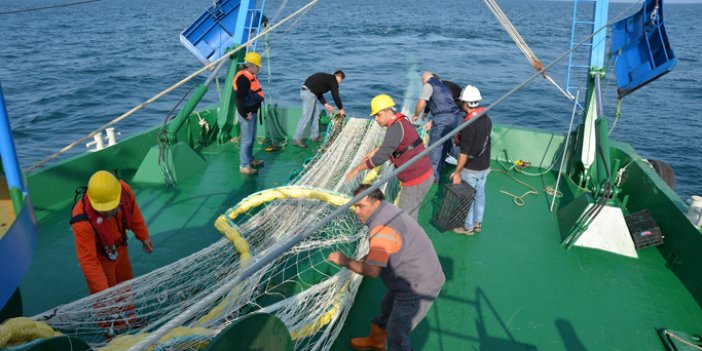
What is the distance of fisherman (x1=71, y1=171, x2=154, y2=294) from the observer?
9.98 ft

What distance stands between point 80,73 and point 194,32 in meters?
17.4

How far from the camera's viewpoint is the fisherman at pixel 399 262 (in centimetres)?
285

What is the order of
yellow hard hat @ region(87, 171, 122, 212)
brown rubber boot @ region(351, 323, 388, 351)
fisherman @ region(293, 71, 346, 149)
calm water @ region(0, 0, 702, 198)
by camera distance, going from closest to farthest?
yellow hard hat @ region(87, 171, 122, 212)
brown rubber boot @ region(351, 323, 388, 351)
fisherman @ region(293, 71, 346, 149)
calm water @ region(0, 0, 702, 198)

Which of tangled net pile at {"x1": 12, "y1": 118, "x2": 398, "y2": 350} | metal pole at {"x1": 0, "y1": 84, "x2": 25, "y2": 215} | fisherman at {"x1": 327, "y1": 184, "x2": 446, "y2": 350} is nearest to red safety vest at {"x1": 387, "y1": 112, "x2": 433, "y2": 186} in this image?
tangled net pile at {"x1": 12, "y1": 118, "x2": 398, "y2": 350}

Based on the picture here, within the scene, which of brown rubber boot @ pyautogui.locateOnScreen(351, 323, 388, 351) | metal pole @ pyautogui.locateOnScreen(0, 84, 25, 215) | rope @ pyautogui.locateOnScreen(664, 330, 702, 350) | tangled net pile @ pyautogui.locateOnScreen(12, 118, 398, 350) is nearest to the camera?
metal pole @ pyautogui.locateOnScreen(0, 84, 25, 215)

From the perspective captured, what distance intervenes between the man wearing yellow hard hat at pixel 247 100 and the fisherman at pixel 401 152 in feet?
8.41


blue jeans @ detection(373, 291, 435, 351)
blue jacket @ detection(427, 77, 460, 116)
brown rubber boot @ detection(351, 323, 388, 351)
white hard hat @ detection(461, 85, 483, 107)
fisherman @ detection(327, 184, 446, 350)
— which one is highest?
white hard hat @ detection(461, 85, 483, 107)

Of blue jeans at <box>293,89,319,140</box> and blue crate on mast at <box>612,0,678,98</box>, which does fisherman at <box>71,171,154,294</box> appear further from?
blue crate on mast at <box>612,0,678,98</box>

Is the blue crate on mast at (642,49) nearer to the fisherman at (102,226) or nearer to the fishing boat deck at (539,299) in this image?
the fishing boat deck at (539,299)

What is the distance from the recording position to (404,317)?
308 cm

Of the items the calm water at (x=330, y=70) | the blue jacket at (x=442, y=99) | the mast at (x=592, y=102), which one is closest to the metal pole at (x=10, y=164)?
the blue jacket at (x=442, y=99)

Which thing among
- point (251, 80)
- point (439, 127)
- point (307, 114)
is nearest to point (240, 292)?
point (439, 127)

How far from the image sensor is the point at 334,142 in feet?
21.5

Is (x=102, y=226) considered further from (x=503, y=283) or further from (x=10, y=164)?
(x=503, y=283)
